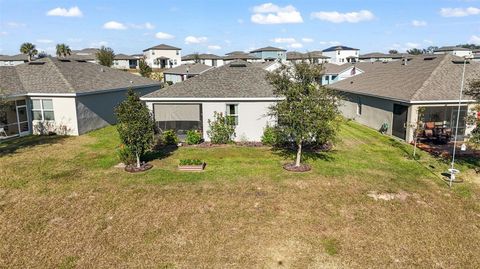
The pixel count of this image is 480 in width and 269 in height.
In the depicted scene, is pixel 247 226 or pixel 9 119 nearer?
pixel 247 226

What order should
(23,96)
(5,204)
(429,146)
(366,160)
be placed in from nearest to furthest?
(5,204) < (366,160) < (429,146) < (23,96)

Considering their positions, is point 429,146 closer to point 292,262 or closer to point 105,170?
point 292,262

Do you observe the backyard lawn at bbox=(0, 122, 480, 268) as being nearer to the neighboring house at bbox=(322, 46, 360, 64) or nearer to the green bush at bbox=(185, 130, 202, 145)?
the green bush at bbox=(185, 130, 202, 145)

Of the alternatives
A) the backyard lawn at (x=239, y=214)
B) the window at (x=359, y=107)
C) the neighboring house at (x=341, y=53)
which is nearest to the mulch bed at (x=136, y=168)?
the backyard lawn at (x=239, y=214)

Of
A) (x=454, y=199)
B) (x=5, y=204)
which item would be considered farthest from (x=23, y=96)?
(x=454, y=199)

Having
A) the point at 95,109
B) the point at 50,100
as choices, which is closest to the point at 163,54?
the point at 95,109

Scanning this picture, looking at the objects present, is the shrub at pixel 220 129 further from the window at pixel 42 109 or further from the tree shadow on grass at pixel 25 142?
the window at pixel 42 109

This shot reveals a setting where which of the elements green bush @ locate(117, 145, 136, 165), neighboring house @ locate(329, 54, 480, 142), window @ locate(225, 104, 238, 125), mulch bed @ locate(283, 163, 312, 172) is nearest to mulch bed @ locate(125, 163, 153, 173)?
green bush @ locate(117, 145, 136, 165)
